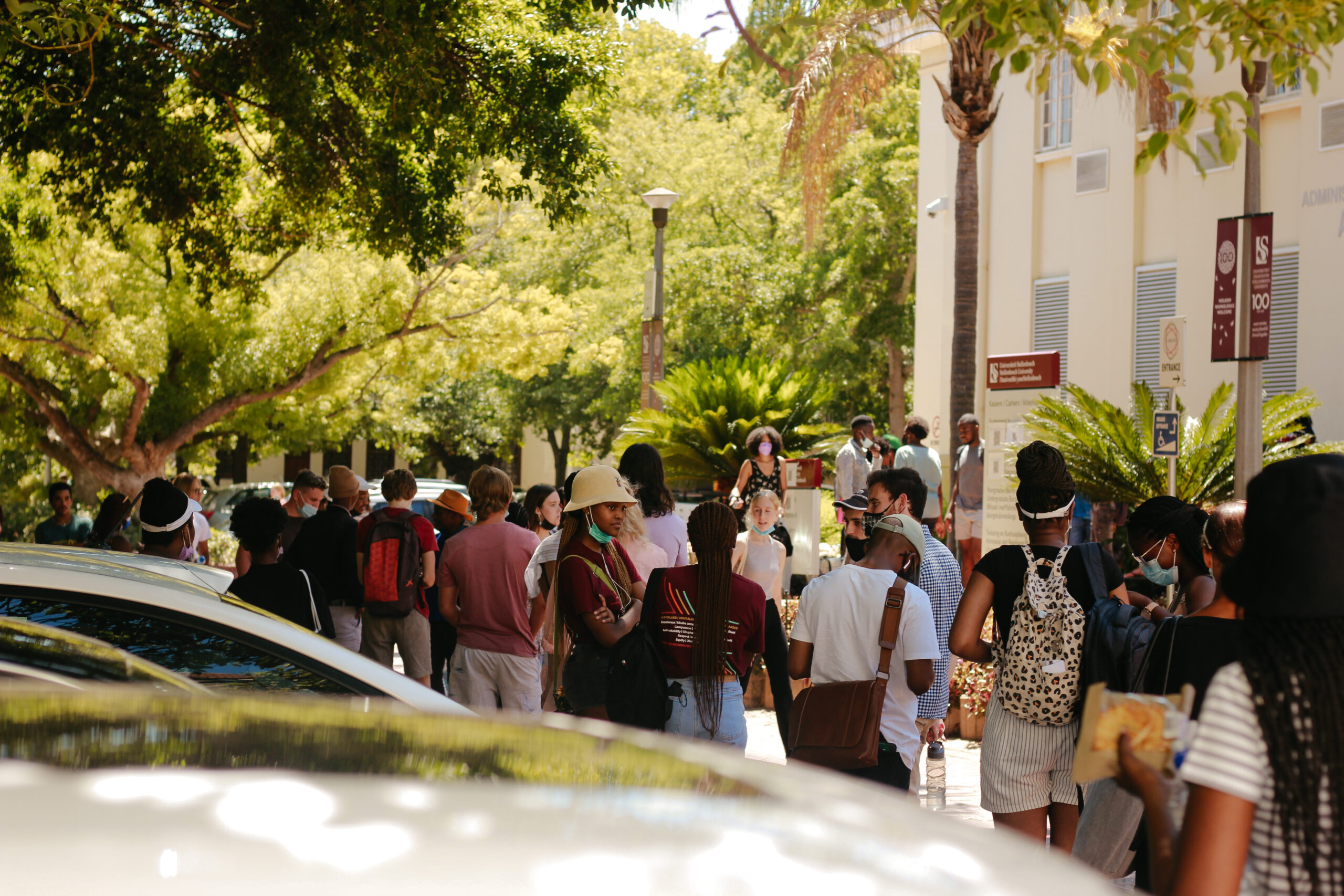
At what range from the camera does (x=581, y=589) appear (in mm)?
5398

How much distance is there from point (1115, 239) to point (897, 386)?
52.9 feet

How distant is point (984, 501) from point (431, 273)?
1433 cm

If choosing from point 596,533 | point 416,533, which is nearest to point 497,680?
point 596,533

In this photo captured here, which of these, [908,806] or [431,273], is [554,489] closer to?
[908,806]

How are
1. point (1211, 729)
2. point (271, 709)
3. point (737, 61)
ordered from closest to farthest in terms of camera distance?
point (271, 709) < point (1211, 729) < point (737, 61)

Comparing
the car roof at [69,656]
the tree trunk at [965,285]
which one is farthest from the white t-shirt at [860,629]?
the tree trunk at [965,285]

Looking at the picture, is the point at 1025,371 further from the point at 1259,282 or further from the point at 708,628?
the point at 708,628

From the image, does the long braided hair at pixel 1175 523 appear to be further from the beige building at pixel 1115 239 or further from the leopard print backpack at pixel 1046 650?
the beige building at pixel 1115 239

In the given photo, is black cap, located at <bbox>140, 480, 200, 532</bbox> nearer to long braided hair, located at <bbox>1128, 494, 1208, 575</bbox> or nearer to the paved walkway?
the paved walkway

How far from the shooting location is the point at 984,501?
504 inches

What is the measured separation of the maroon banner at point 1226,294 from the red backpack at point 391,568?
25.5 ft

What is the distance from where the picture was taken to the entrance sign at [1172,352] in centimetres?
1132

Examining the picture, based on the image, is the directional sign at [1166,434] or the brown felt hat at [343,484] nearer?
the brown felt hat at [343,484]

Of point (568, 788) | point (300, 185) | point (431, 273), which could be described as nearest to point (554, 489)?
point (300, 185)
